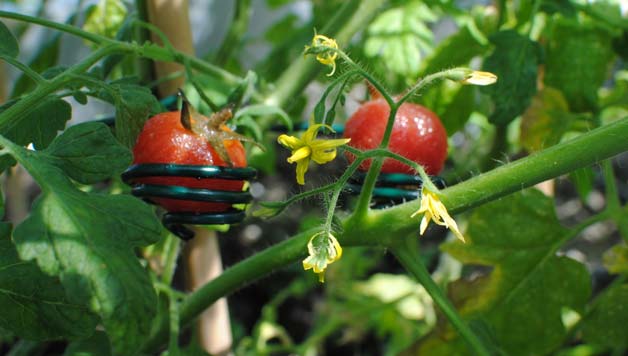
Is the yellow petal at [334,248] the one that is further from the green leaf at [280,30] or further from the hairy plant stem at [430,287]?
the green leaf at [280,30]

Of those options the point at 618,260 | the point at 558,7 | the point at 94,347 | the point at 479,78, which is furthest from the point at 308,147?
the point at 618,260

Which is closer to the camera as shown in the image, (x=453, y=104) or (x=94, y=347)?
(x=94, y=347)

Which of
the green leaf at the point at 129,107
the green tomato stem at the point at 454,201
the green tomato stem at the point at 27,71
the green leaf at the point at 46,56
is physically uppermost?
the green leaf at the point at 46,56

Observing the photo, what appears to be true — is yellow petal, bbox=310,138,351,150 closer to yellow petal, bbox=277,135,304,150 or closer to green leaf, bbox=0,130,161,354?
yellow petal, bbox=277,135,304,150

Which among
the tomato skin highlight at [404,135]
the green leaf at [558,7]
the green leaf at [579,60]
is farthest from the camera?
the green leaf at [579,60]

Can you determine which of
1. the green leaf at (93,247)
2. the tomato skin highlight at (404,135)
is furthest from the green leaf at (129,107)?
the tomato skin highlight at (404,135)

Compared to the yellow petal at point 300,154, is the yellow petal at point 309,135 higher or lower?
higher

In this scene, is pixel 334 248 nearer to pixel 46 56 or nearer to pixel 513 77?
pixel 513 77
